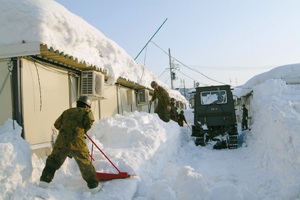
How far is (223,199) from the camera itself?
5035mm

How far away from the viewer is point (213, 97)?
1359cm

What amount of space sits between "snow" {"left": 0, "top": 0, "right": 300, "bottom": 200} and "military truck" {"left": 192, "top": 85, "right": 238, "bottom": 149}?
149 cm

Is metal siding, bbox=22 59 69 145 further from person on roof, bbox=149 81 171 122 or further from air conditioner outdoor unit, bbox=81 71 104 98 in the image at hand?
person on roof, bbox=149 81 171 122

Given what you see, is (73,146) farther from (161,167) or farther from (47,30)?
(161,167)

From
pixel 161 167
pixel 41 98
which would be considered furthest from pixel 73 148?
pixel 161 167

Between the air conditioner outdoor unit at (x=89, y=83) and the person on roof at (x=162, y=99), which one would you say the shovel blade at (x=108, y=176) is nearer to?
the air conditioner outdoor unit at (x=89, y=83)

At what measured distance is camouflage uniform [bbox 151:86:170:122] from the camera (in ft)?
43.0

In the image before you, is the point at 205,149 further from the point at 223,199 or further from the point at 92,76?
the point at 223,199

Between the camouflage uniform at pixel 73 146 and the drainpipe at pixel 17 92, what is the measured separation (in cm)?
100

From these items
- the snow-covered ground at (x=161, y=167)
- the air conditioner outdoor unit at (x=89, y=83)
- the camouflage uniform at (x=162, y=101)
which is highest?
the air conditioner outdoor unit at (x=89, y=83)

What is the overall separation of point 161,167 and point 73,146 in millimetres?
3228

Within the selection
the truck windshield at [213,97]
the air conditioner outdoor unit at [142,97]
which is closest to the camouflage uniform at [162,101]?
the truck windshield at [213,97]

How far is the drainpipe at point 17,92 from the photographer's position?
5910 millimetres

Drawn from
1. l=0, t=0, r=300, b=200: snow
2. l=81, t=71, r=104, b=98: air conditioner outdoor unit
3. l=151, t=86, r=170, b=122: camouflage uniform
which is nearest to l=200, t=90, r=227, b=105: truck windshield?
l=151, t=86, r=170, b=122: camouflage uniform
